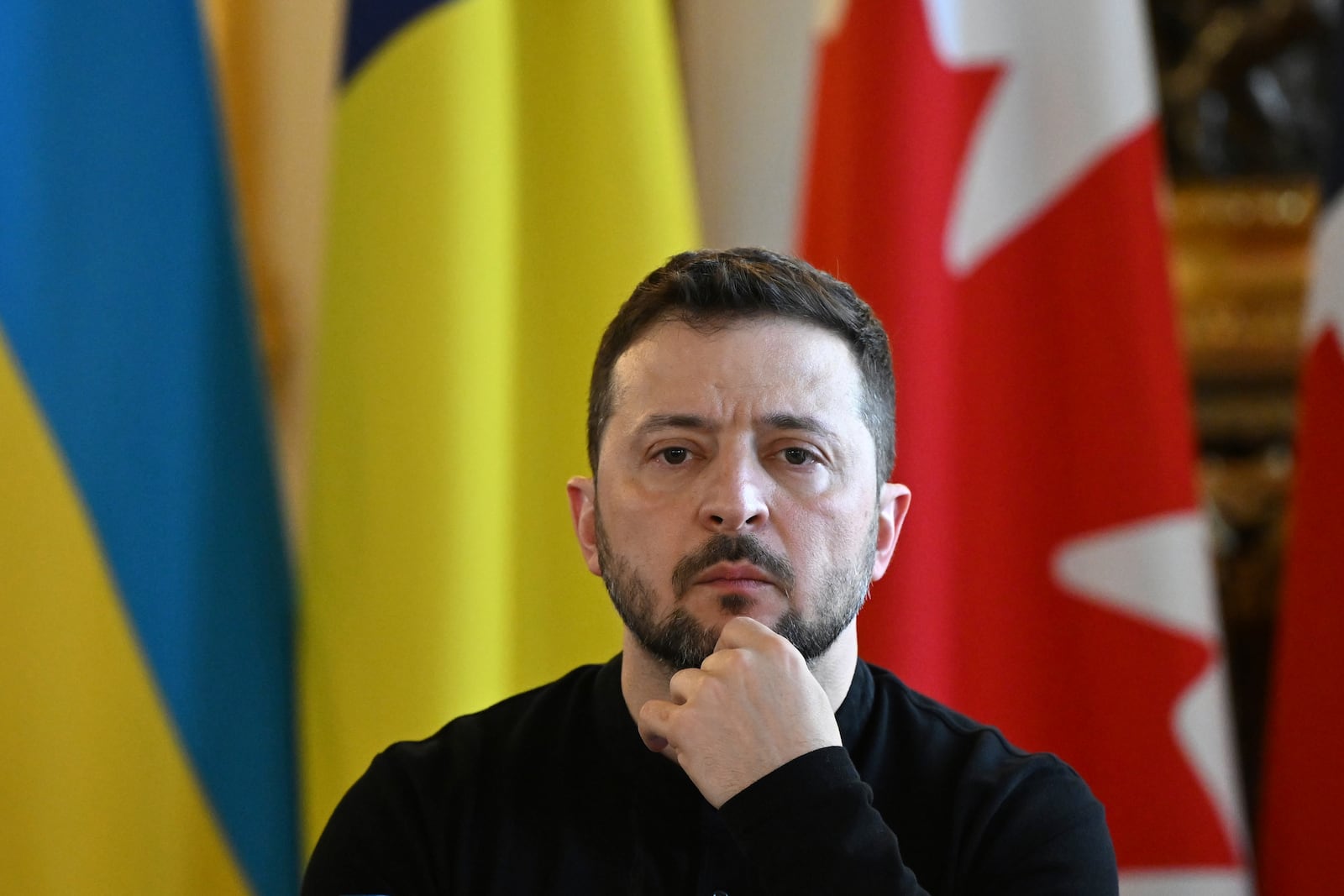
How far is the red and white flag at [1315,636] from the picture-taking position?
5.77 feet

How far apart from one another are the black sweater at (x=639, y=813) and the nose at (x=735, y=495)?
192 millimetres

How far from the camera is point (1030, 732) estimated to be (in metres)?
1.81

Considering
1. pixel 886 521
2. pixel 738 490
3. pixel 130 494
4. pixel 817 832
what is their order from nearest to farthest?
1. pixel 817 832
2. pixel 738 490
3. pixel 886 521
4. pixel 130 494

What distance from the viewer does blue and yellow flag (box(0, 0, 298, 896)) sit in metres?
1.56

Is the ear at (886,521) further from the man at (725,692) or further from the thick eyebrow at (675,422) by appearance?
the thick eyebrow at (675,422)

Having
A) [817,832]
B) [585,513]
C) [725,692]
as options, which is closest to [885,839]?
[817,832]

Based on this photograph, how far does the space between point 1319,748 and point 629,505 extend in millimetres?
1162

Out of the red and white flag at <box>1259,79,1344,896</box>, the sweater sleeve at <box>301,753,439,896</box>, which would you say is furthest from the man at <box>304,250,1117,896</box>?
the red and white flag at <box>1259,79,1344,896</box>

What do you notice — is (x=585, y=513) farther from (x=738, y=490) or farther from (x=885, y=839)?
(x=885, y=839)

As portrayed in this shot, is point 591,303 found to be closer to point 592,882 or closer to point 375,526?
point 375,526

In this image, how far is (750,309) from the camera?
1.15 meters

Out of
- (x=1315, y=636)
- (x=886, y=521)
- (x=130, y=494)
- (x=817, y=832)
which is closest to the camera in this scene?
(x=817, y=832)

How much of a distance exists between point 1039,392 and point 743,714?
0.98 meters

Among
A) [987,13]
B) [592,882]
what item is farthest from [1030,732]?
[987,13]
